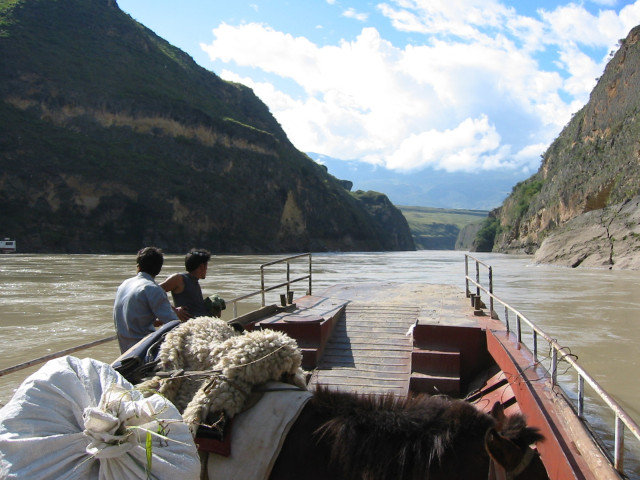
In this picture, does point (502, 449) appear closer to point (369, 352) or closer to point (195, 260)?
point (195, 260)

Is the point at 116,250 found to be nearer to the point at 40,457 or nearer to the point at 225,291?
the point at 225,291

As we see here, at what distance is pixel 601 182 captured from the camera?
39.5 m

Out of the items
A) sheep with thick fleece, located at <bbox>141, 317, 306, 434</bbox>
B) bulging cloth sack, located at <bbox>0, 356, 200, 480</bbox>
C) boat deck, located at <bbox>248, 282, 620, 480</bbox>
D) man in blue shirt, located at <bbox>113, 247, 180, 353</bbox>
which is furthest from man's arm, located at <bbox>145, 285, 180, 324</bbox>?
bulging cloth sack, located at <bbox>0, 356, 200, 480</bbox>

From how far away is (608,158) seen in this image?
3981cm

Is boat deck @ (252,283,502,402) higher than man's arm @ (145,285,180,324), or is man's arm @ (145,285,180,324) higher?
man's arm @ (145,285,180,324)

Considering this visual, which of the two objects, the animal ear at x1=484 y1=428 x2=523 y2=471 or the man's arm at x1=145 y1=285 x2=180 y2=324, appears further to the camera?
the man's arm at x1=145 y1=285 x2=180 y2=324

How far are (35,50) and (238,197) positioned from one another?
2987 cm

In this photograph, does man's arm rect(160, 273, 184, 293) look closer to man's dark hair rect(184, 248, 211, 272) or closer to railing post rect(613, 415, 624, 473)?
man's dark hair rect(184, 248, 211, 272)

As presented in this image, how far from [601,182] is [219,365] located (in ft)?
142

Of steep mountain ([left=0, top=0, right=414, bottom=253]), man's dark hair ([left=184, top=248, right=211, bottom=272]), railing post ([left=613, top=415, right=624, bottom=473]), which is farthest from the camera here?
steep mountain ([left=0, top=0, right=414, bottom=253])

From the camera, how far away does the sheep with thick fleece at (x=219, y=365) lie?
7.39ft

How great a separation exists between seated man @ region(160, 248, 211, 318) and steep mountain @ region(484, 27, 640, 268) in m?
28.3

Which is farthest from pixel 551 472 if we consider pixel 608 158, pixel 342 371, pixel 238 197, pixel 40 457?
pixel 238 197

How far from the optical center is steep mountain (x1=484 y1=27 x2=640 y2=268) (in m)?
30.9
